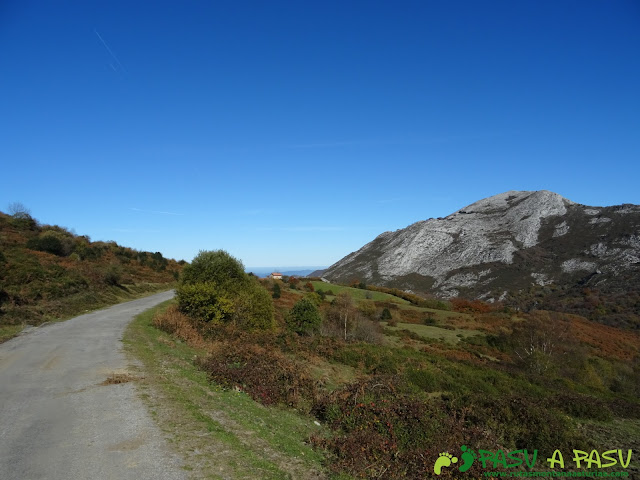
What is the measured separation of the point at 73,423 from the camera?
7.98m

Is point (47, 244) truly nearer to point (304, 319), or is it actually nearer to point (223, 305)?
point (223, 305)

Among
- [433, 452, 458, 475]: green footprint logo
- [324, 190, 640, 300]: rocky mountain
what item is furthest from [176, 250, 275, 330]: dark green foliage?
[324, 190, 640, 300]: rocky mountain

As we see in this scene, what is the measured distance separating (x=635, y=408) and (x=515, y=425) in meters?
13.6

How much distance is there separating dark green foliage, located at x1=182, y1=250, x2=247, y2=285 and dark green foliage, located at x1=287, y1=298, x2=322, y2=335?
9.35 meters

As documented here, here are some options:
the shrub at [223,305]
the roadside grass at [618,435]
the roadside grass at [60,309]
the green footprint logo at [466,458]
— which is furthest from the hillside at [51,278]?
the roadside grass at [618,435]

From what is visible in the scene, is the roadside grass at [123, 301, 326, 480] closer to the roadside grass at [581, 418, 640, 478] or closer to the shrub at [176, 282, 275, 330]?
the shrub at [176, 282, 275, 330]

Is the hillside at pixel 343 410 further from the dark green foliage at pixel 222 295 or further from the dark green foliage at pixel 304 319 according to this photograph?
the dark green foliage at pixel 304 319

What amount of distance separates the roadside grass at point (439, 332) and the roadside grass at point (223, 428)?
144ft

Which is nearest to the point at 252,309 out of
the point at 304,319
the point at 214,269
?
the point at 214,269

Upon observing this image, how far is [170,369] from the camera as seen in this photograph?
13352mm

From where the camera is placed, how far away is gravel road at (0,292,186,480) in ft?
20.3

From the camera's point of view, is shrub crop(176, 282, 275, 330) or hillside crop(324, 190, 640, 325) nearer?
shrub crop(176, 282, 275, 330)

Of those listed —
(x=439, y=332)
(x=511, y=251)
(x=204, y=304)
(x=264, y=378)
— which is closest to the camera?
(x=264, y=378)

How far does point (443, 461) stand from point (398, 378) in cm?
745
